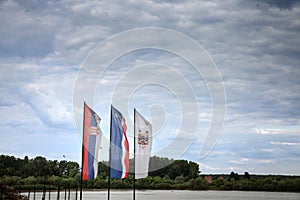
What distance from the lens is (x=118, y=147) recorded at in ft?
85.6

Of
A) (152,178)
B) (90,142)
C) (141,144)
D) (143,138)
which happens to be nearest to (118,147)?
(90,142)

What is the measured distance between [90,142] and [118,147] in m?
2.40

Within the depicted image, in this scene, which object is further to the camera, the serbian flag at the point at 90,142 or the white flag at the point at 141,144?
the white flag at the point at 141,144

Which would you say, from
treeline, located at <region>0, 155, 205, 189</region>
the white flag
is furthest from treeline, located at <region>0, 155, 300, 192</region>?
the white flag

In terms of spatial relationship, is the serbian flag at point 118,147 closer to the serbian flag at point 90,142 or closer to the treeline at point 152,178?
the serbian flag at point 90,142

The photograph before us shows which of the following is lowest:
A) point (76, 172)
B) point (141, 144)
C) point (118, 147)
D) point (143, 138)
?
point (118, 147)

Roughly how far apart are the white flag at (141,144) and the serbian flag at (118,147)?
127 cm

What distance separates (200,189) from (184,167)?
17.9m

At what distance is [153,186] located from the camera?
315 ft

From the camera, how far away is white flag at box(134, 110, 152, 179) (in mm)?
28188

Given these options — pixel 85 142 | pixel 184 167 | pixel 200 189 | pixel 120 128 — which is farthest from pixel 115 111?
pixel 184 167

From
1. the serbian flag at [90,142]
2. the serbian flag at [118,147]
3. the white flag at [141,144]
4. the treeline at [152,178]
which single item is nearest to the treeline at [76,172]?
the treeline at [152,178]

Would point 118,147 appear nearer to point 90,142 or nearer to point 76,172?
point 90,142

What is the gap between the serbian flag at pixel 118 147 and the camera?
1018 inches
